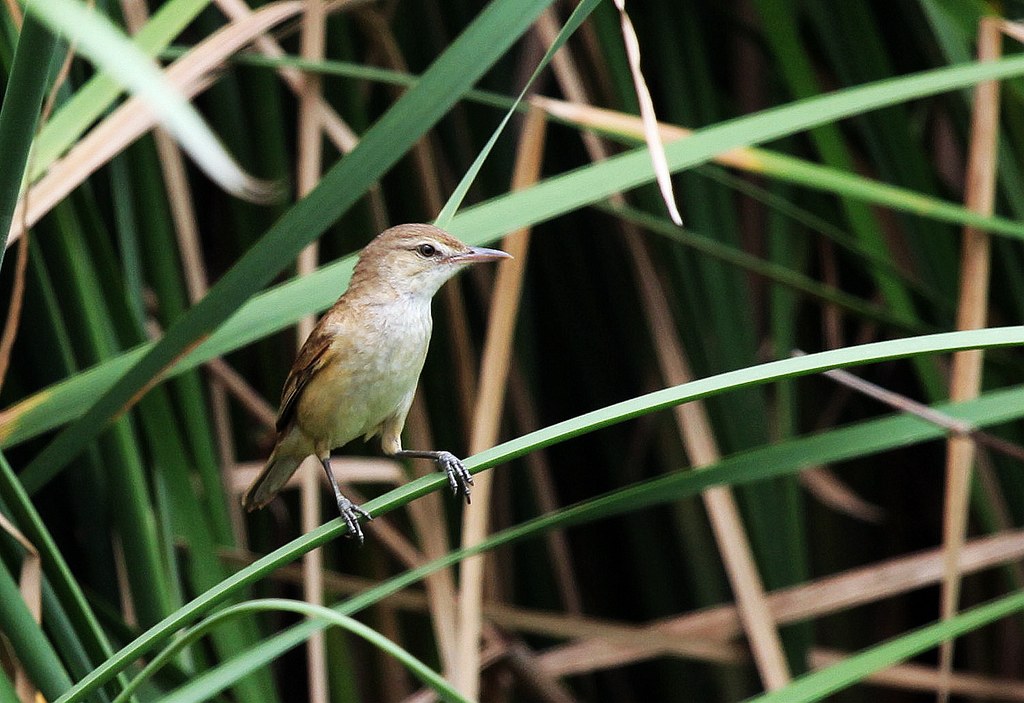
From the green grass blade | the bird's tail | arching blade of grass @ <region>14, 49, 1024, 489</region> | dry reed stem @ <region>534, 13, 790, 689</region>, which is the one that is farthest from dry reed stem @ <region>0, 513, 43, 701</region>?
dry reed stem @ <region>534, 13, 790, 689</region>

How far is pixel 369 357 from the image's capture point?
2262 millimetres

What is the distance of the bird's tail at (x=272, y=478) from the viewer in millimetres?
2279

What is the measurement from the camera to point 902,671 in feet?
9.04

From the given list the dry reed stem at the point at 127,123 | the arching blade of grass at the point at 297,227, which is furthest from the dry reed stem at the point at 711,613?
the dry reed stem at the point at 127,123

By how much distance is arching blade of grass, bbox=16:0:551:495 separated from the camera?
174 cm

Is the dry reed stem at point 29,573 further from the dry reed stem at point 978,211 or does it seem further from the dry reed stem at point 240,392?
the dry reed stem at point 978,211

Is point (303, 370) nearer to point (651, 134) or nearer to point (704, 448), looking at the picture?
point (704, 448)

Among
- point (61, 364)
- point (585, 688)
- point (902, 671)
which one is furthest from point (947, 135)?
point (61, 364)

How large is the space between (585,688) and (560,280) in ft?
3.63

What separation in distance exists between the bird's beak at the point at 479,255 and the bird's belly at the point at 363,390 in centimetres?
18

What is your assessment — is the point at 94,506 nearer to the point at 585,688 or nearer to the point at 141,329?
the point at 141,329

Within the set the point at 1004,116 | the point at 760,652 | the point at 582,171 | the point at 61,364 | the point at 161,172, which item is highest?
the point at 1004,116

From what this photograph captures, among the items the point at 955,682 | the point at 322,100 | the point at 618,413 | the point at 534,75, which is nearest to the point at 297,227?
the point at 534,75

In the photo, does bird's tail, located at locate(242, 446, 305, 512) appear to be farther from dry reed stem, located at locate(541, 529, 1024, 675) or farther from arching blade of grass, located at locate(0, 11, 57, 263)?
arching blade of grass, located at locate(0, 11, 57, 263)
